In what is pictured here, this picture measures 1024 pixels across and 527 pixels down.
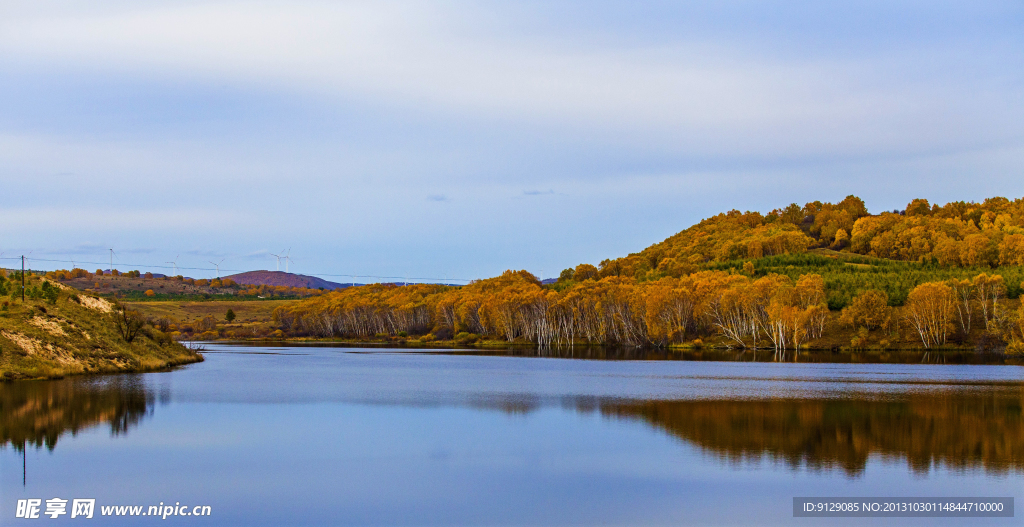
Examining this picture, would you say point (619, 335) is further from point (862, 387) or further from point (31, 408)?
point (31, 408)

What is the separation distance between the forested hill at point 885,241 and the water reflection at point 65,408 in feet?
403

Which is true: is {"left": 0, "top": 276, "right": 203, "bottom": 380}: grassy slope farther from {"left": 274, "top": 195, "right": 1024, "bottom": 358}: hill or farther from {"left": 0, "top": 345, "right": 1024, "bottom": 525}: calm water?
{"left": 274, "top": 195, "right": 1024, "bottom": 358}: hill

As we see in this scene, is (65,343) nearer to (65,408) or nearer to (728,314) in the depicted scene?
(65,408)

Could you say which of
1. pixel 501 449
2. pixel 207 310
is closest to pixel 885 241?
pixel 207 310

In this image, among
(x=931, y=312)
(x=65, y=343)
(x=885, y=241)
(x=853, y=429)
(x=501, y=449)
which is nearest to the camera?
(x=501, y=449)

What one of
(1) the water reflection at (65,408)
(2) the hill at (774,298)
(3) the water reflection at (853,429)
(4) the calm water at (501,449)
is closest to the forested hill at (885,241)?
(2) the hill at (774,298)

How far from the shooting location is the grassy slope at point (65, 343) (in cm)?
4594

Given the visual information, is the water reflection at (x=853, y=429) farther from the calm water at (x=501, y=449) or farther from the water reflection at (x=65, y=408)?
the water reflection at (x=65, y=408)

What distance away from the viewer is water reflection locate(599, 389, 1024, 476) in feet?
81.6

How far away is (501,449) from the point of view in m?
26.4

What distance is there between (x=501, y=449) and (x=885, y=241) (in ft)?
515

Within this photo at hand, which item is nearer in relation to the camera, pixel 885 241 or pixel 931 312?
pixel 931 312

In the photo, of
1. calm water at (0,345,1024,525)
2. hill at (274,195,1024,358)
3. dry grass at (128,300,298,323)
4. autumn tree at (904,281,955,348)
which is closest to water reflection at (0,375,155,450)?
calm water at (0,345,1024,525)

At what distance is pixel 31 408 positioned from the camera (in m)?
33.2
